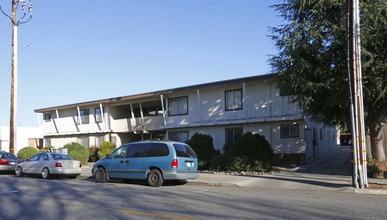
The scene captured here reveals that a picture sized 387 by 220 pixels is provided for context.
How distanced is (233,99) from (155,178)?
1186 cm

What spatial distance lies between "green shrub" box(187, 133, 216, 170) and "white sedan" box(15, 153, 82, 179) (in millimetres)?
6815

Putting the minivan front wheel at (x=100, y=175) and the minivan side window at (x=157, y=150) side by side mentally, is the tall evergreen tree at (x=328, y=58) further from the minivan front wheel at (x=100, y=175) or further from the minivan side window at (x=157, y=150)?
the minivan front wheel at (x=100, y=175)

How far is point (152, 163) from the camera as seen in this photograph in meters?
13.5

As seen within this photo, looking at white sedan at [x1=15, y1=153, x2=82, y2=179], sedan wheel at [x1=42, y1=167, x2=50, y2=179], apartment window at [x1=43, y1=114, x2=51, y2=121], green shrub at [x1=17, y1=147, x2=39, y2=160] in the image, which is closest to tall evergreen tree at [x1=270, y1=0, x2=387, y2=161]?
white sedan at [x1=15, y1=153, x2=82, y2=179]

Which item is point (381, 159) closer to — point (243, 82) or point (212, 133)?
point (243, 82)

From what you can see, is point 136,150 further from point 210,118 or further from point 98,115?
point 98,115

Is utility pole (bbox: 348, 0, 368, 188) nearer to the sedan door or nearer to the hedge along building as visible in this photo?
the hedge along building

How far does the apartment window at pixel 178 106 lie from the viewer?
Result: 26.8m

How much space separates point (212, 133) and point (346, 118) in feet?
35.4

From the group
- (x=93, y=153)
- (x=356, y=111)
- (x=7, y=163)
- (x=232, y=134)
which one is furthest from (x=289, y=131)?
(x=7, y=163)

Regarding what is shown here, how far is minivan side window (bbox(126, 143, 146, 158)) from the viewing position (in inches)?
551

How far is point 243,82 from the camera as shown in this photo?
Result: 22547mm

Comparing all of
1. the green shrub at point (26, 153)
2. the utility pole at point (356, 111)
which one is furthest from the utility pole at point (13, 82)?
the utility pole at point (356, 111)

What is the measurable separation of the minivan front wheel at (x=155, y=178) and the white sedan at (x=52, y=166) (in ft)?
19.0
